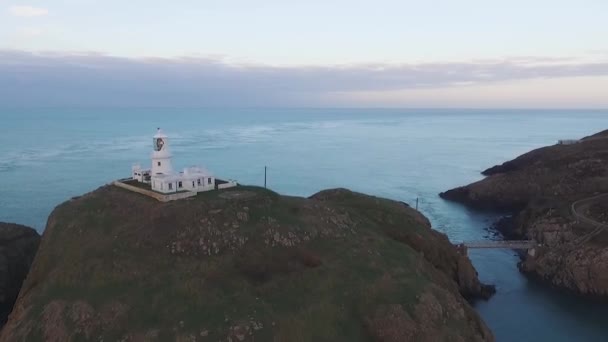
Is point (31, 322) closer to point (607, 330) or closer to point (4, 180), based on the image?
point (607, 330)

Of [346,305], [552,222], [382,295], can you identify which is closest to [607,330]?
[552,222]

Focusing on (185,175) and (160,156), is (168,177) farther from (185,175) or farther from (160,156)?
(160,156)

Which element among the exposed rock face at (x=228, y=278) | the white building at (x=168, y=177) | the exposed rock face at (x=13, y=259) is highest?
the white building at (x=168, y=177)

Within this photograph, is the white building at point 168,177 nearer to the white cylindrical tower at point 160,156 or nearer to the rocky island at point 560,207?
the white cylindrical tower at point 160,156

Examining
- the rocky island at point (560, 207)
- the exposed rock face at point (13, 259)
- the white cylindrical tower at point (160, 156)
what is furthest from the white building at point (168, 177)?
the rocky island at point (560, 207)

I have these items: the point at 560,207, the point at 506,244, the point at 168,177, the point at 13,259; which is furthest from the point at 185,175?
the point at 560,207

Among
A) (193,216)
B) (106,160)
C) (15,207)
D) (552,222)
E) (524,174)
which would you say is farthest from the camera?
(106,160)
